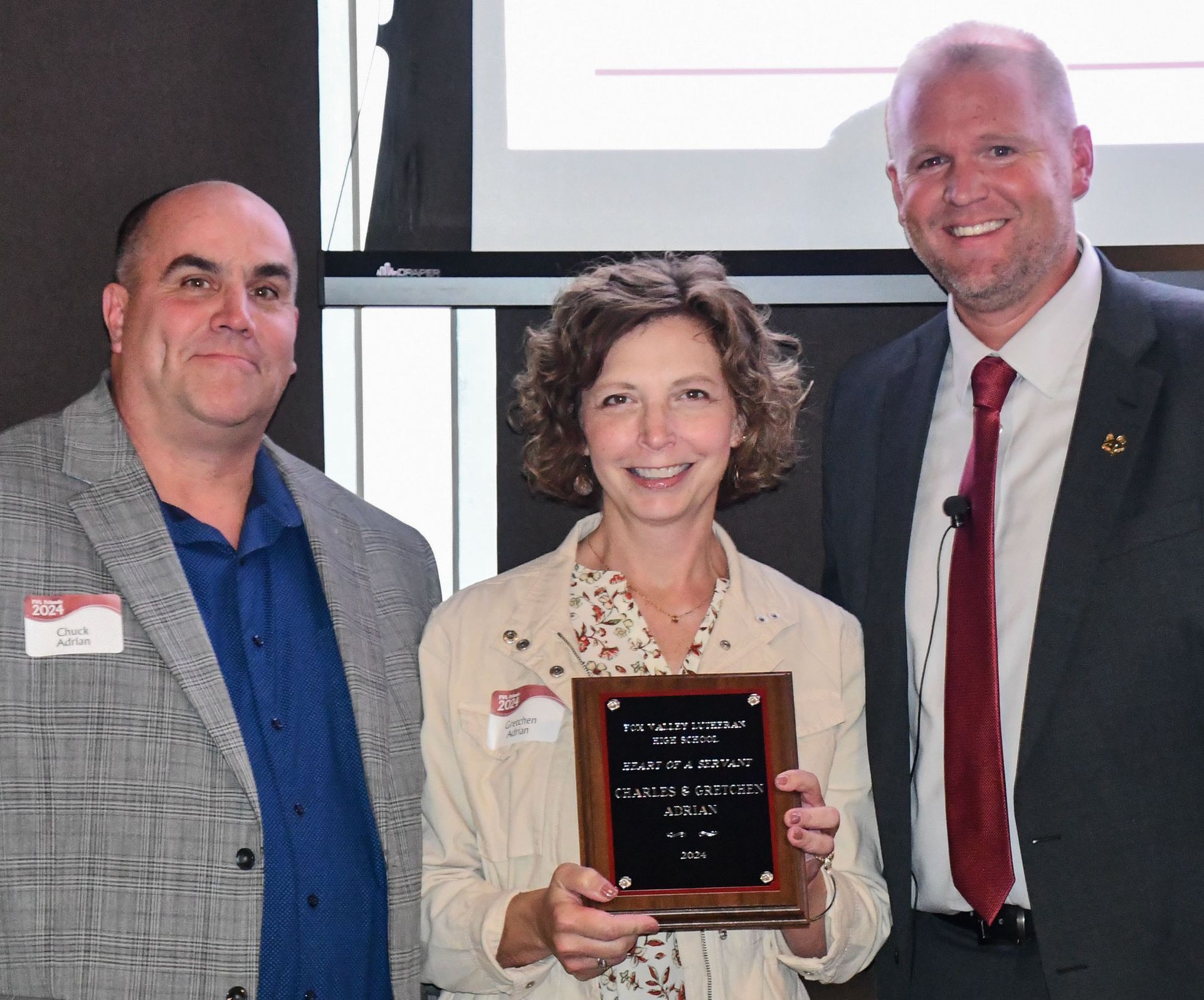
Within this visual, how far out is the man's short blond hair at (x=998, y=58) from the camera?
2900 mm

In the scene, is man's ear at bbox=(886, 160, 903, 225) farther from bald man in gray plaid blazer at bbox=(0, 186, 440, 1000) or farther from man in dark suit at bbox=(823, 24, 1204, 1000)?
bald man in gray plaid blazer at bbox=(0, 186, 440, 1000)

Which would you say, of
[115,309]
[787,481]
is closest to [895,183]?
[787,481]

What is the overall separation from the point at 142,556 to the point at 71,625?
0.18 m

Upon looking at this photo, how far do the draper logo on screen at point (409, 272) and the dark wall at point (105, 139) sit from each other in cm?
24

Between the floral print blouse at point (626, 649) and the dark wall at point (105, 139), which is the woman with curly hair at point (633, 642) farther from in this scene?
the dark wall at point (105, 139)

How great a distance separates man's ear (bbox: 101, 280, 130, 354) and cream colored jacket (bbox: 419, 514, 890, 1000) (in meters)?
0.93

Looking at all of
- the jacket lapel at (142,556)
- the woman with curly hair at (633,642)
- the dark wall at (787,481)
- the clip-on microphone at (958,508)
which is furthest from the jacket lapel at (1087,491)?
the jacket lapel at (142,556)

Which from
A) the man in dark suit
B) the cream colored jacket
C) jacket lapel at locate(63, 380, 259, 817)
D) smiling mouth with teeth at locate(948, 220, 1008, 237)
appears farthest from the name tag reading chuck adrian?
smiling mouth with teeth at locate(948, 220, 1008, 237)

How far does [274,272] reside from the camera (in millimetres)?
2924

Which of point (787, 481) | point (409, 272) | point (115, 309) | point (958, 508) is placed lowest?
point (958, 508)

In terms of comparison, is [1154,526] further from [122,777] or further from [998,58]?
[122,777]

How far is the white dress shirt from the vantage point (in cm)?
264

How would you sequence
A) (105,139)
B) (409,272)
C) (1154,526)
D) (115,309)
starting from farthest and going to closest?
1. (409,272)
2. (105,139)
3. (115,309)
4. (1154,526)

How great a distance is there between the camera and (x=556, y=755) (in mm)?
2602
